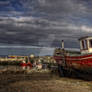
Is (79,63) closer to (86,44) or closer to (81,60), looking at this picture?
(81,60)

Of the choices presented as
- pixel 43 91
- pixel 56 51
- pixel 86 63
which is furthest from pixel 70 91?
pixel 56 51

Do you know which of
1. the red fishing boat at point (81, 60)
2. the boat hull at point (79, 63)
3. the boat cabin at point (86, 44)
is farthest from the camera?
the boat cabin at point (86, 44)

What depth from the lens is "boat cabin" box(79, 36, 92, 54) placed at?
60.1 ft

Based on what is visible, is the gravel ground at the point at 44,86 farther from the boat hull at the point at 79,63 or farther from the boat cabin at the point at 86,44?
the boat cabin at the point at 86,44

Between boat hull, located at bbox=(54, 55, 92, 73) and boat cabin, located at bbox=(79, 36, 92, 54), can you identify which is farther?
boat cabin, located at bbox=(79, 36, 92, 54)

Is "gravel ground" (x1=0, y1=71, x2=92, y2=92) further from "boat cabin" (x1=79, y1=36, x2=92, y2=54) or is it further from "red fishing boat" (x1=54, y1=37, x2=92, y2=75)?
"boat cabin" (x1=79, y1=36, x2=92, y2=54)

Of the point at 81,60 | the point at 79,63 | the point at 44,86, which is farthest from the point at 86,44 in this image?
the point at 44,86

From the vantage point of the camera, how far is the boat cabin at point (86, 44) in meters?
18.3

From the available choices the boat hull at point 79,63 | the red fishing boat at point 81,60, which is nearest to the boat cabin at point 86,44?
the red fishing boat at point 81,60

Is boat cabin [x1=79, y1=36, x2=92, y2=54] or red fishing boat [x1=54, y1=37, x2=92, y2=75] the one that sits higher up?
boat cabin [x1=79, y1=36, x2=92, y2=54]

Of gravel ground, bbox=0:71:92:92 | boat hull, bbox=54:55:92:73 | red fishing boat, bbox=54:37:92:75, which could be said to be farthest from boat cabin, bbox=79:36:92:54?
gravel ground, bbox=0:71:92:92

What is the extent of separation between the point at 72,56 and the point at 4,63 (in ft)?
109

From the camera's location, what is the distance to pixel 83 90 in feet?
42.1

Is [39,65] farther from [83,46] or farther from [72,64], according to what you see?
[83,46]
